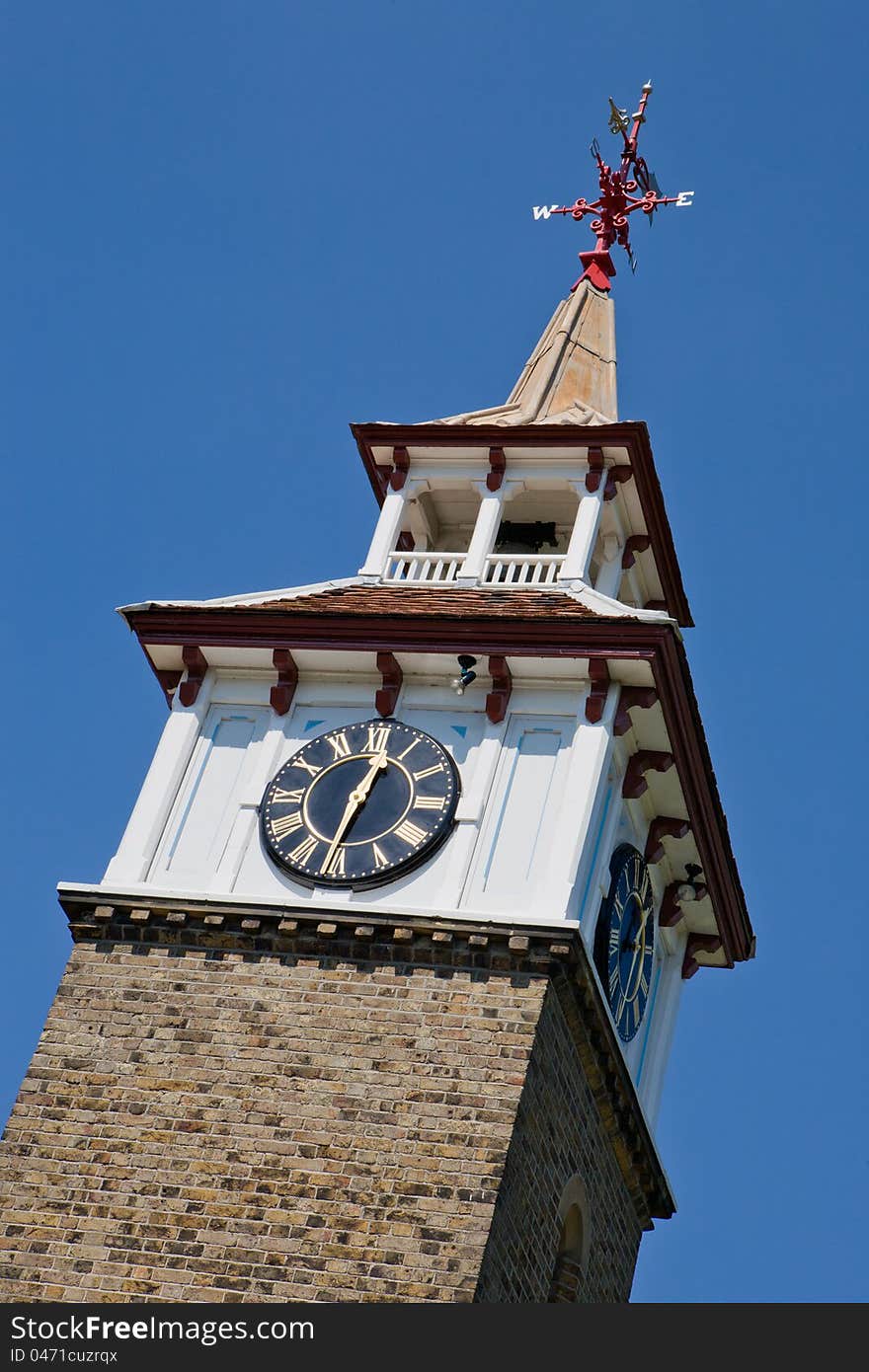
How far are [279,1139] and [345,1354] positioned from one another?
13.5 feet

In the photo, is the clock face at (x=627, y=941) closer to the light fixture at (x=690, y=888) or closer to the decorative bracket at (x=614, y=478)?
the light fixture at (x=690, y=888)

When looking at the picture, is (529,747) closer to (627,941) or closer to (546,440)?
(627,941)

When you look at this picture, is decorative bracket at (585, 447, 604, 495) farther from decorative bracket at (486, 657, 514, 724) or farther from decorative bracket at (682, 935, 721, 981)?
decorative bracket at (682, 935, 721, 981)

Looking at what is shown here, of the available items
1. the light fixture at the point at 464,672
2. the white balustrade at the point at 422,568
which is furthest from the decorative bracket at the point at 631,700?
the white balustrade at the point at 422,568

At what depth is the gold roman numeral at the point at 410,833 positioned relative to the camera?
1087 inches

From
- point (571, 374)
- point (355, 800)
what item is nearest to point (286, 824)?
point (355, 800)

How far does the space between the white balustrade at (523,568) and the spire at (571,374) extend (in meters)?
1.76

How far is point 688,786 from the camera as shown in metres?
29.6

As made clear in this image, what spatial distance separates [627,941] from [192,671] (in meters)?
5.52

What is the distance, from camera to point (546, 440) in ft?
104

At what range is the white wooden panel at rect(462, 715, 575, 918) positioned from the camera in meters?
27.0

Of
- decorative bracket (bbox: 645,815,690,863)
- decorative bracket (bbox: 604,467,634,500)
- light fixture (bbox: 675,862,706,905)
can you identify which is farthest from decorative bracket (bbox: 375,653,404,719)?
light fixture (bbox: 675,862,706,905)

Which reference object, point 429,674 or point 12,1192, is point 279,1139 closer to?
point 12,1192

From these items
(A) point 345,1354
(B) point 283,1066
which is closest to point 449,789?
(B) point 283,1066
